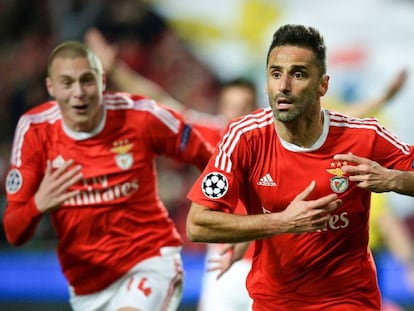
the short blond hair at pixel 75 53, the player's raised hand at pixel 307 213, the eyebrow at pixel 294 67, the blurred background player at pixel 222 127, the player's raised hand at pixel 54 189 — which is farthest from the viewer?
the blurred background player at pixel 222 127

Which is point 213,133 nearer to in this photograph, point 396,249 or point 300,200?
point 300,200

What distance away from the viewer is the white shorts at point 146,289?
520 cm

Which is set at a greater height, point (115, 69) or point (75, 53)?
point (75, 53)

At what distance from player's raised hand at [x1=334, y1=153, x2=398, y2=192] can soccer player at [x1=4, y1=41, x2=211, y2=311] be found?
4.44ft

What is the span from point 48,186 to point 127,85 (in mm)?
1647

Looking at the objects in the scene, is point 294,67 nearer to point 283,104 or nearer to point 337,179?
point 283,104

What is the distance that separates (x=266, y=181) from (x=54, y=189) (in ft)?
4.16

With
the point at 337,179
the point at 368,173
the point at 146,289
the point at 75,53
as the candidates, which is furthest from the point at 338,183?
the point at 75,53

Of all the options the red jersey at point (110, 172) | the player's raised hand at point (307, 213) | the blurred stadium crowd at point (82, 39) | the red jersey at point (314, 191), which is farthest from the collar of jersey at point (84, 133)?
the blurred stadium crowd at point (82, 39)

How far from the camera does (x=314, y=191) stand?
439 cm

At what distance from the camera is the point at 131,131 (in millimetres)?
5387

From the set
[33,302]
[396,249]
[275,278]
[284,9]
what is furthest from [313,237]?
[284,9]

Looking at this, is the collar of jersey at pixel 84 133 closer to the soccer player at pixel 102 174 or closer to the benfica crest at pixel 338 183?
the soccer player at pixel 102 174

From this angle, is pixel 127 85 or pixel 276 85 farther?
pixel 127 85
